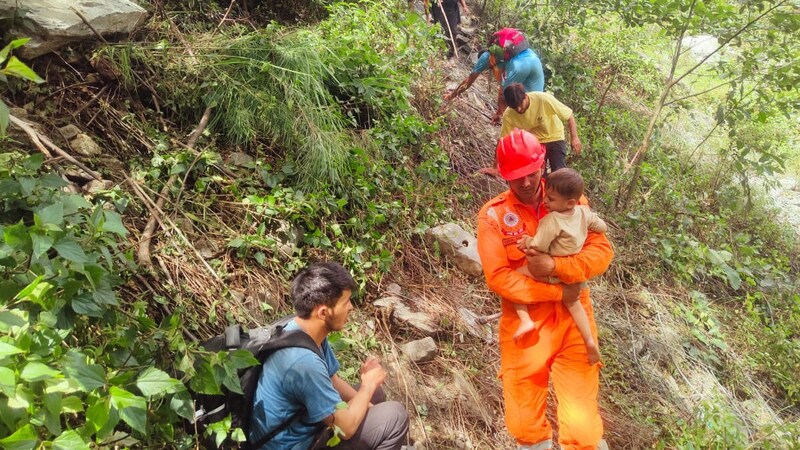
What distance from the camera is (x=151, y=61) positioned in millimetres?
4074

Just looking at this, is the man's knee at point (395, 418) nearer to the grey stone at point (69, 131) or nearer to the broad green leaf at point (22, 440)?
the broad green leaf at point (22, 440)

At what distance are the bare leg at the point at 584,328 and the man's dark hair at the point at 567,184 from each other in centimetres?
57

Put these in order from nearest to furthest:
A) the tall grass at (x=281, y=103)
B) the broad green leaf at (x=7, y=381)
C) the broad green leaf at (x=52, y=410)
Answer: the broad green leaf at (x=7, y=381)
the broad green leaf at (x=52, y=410)
the tall grass at (x=281, y=103)

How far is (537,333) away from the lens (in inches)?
111

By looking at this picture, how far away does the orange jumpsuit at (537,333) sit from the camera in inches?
109

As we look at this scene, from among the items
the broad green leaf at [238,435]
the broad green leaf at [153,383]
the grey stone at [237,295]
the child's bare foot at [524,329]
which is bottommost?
the grey stone at [237,295]

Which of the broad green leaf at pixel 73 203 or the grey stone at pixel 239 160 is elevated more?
the broad green leaf at pixel 73 203

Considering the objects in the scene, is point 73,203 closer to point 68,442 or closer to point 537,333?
point 68,442

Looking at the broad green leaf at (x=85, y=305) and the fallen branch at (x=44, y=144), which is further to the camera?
the fallen branch at (x=44, y=144)

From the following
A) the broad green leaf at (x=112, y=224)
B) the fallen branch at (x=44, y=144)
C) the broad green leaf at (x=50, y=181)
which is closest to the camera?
the broad green leaf at (x=112, y=224)

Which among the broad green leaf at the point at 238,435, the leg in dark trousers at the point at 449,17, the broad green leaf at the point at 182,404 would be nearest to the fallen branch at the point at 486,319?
the broad green leaf at the point at 238,435

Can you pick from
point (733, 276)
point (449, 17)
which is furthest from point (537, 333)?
point (449, 17)

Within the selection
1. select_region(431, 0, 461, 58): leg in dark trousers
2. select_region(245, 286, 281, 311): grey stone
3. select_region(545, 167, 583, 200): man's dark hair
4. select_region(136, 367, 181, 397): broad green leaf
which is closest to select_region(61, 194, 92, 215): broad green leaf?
select_region(136, 367, 181, 397): broad green leaf

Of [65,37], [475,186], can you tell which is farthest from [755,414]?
[65,37]
